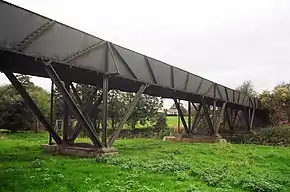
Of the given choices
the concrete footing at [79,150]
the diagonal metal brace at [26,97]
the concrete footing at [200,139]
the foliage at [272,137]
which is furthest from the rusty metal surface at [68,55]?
the foliage at [272,137]

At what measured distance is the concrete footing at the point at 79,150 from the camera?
38.8 ft

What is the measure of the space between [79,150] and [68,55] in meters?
3.61

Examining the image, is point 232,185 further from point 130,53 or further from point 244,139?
point 244,139

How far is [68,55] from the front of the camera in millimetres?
10672

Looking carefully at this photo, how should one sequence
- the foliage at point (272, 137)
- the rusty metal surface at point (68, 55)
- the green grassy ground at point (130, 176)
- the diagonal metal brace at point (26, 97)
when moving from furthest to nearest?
the foliage at point (272, 137) < the diagonal metal brace at point (26, 97) < the rusty metal surface at point (68, 55) < the green grassy ground at point (130, 176)

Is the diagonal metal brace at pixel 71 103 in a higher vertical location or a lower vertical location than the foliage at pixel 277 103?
lower

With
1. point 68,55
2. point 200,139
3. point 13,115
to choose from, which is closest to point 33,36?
point 68,55

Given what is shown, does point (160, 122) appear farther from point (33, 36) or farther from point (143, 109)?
point (33, 36)

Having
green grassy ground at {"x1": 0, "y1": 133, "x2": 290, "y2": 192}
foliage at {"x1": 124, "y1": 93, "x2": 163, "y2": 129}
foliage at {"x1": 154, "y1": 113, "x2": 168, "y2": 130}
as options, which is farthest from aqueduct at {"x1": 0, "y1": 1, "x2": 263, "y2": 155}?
foliage at {"x1": 154, "y1": 113, "x2": 168, "y2": 130}

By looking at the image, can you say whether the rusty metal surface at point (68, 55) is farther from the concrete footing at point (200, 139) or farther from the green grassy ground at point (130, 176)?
the concrete footing at point (200, 139)

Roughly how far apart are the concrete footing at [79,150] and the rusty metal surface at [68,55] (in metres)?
2.75

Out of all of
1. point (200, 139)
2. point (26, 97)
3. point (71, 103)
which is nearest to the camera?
point (71, 103)

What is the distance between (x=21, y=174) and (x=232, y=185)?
508 cm

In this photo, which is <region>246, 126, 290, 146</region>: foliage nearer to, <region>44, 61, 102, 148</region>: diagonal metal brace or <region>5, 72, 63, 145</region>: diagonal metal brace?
<region>44, 61, 102, 148</region>: diagonal metal brace
